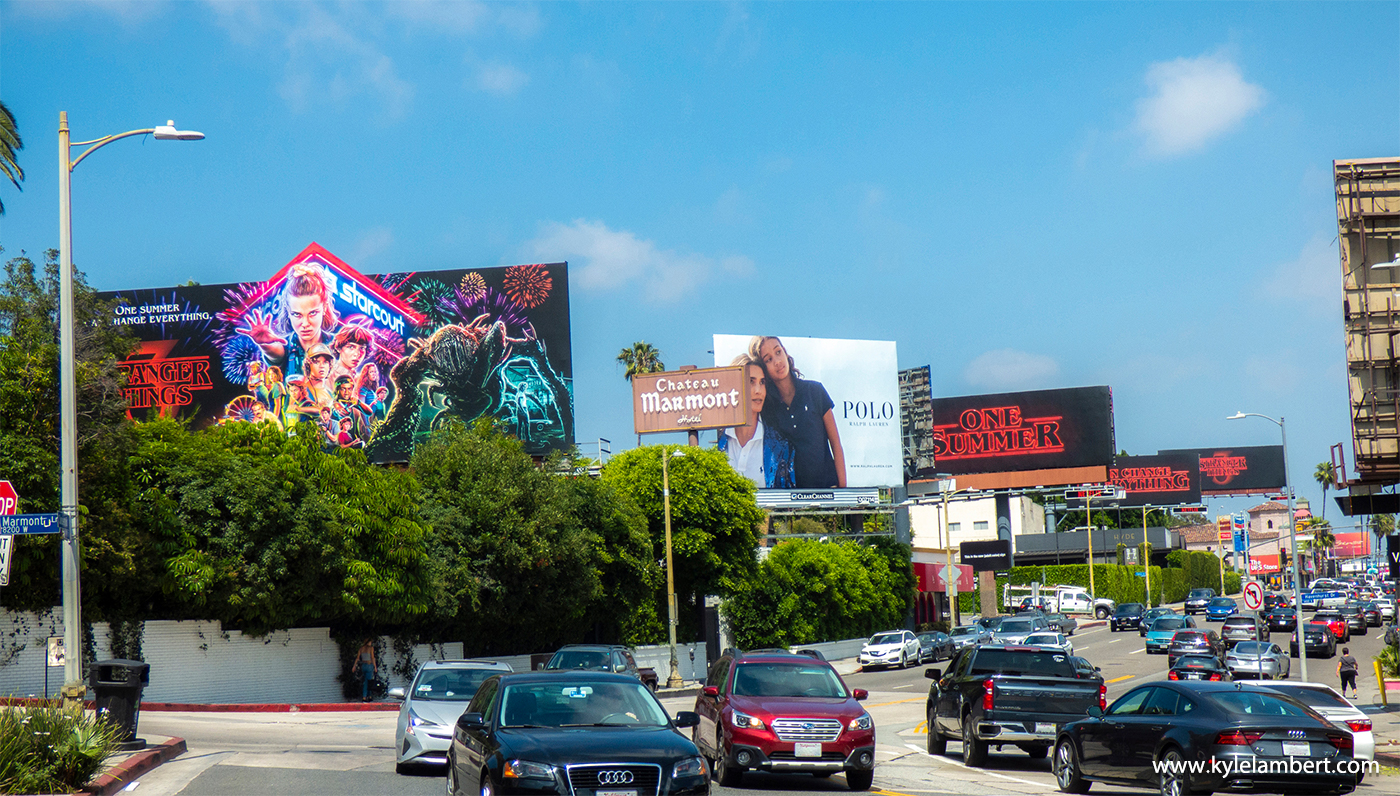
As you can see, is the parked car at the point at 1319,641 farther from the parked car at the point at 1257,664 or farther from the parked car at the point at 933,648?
the parked car at the point at 933,648

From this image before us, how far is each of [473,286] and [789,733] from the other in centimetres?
4247

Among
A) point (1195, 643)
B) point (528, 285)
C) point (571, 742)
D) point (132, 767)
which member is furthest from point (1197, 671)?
point (528, 285)

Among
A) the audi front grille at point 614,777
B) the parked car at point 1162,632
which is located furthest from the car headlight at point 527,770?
the parked car at point 1162,632

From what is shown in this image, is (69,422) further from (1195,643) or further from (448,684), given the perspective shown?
(1195,643)

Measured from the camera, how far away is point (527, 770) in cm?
1052

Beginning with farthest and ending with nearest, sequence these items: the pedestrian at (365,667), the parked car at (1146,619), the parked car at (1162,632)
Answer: the parked car at (1146,619) → the parked car at (1162,632) → the pedestrian at (365,667)

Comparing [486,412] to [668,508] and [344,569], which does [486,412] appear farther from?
[344,569]

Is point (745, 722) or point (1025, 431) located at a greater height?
point (1025, 431)

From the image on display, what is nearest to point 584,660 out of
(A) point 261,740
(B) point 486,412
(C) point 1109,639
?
(A) point 261,740

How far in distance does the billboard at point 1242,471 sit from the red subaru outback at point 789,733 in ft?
425

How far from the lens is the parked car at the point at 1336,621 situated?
182ft

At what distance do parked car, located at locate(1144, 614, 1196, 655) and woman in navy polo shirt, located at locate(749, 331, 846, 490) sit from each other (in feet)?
67.0

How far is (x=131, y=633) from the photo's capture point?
102 ft

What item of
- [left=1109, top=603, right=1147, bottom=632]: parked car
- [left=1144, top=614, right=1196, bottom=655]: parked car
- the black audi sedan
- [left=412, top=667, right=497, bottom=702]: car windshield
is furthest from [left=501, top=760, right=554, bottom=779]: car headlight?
[left=1109, top=603, right=1147, bottom=632]: parked car
